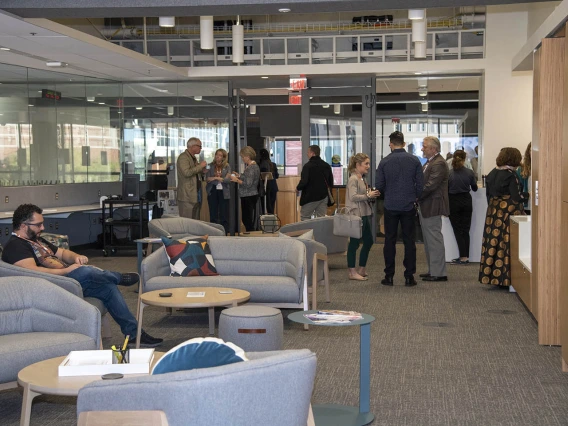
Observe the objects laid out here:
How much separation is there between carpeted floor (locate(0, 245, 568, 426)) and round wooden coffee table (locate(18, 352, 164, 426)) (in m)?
0.87

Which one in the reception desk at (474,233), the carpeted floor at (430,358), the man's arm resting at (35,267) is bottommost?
the carpeted floor at (430,358)

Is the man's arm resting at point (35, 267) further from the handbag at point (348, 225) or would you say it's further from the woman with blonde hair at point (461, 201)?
the woman with blonde hair at point (461, 201)

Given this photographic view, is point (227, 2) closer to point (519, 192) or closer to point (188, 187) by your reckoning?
point (519, 192)

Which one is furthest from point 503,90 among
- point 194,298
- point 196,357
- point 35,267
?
point 196,357

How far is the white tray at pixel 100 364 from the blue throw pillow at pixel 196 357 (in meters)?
0.89

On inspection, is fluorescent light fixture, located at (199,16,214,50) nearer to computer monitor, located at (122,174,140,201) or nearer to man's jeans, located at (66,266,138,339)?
computer monitor, located at (122,174,140,201)

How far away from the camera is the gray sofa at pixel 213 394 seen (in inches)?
111

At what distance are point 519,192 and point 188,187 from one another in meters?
5.45

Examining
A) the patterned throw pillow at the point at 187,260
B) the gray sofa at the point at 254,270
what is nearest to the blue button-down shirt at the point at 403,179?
the gray sofa at the point at 254,270

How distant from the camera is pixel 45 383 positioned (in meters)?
3.83

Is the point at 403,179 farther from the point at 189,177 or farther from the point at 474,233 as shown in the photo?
the point at 189,177

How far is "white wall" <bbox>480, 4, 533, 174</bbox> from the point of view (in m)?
13.8

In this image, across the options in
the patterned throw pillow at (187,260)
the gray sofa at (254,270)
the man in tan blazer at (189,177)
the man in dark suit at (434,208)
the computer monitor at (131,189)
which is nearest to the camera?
the gray sofa at (254,270)

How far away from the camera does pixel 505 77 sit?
13.9 metres
